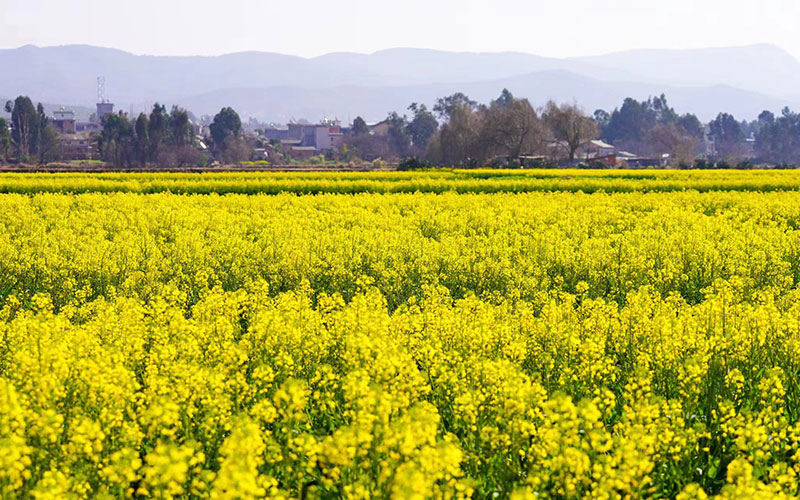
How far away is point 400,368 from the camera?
684cm

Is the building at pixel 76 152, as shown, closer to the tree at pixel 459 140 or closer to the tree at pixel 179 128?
the tree at pixel 179 128

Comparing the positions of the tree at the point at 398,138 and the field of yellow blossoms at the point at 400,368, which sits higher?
the tree at the point at 398,138

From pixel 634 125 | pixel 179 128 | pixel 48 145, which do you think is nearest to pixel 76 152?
pixel 48 145

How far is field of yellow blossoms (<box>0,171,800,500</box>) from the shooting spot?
16.8 ft

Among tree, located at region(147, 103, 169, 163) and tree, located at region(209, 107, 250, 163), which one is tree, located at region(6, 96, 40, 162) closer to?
tree, located at region(147, 103, 169, 163)

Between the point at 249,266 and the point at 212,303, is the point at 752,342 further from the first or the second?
the point at 249,266

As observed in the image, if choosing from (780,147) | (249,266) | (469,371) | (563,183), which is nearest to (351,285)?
(249,266)

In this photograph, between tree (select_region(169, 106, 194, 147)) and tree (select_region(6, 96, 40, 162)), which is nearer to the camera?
tree (select_region(6, 96, 40, 162))

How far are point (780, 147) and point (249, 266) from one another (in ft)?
579

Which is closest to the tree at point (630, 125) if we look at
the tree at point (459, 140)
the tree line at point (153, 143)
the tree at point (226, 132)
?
the tree at point (226, 132)

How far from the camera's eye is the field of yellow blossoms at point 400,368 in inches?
202

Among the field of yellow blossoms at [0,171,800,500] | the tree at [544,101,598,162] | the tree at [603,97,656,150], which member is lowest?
the field of yellow blossoms at [0,171,800,500]

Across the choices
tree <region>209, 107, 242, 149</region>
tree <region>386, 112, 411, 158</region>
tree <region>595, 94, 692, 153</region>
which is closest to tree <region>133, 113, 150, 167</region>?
→ tree <region>209, 107, 242, 149</region>

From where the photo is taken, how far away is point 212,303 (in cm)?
989
